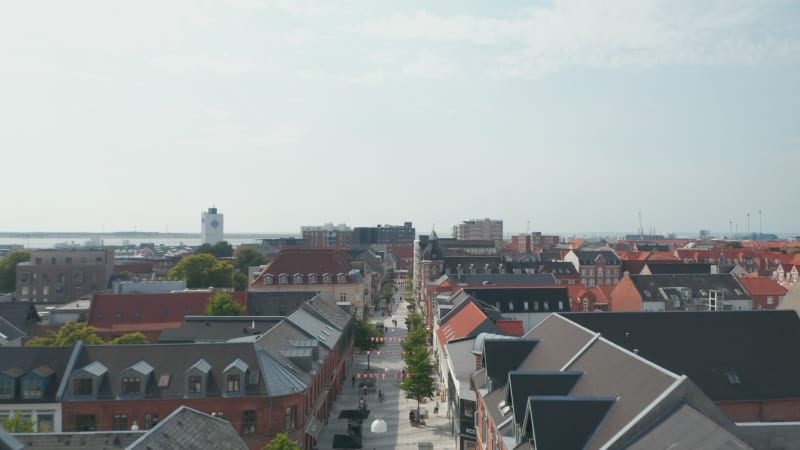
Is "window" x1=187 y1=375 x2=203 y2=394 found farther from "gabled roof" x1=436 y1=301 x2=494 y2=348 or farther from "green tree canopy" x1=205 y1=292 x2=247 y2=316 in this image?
"green tree canopy" x1=205 y1=292 x2=247 y2=316

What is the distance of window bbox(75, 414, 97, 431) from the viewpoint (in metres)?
41.0

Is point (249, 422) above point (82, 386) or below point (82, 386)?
below

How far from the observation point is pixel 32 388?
41938mm

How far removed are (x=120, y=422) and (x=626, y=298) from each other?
75.3m

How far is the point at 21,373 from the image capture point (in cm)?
4228

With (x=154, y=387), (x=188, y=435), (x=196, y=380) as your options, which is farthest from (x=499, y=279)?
(x=188, y=435)

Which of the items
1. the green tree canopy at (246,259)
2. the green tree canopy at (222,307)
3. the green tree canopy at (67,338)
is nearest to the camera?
the green tree canopy at (67,338)

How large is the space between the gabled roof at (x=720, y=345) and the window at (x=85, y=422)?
31049 mm

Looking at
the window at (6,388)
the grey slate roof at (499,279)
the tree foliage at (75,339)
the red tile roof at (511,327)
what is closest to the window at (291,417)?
the window at (6,388)

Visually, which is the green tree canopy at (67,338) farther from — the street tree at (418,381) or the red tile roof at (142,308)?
the street tree at (418,381)

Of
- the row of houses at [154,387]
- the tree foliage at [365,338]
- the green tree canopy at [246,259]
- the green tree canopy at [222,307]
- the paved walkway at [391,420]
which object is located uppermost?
the green tree canopy at [246,259]

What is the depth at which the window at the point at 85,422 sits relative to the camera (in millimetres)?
41031

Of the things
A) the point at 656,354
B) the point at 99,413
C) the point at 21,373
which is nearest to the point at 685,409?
the point at 656,354

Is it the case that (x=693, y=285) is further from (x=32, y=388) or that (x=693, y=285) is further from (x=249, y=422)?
(x=32, y=388)
